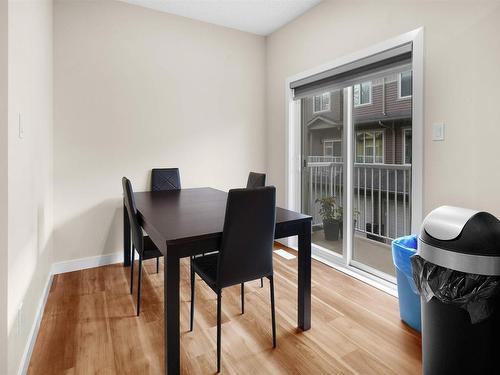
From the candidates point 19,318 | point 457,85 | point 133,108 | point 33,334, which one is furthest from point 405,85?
point 33,334

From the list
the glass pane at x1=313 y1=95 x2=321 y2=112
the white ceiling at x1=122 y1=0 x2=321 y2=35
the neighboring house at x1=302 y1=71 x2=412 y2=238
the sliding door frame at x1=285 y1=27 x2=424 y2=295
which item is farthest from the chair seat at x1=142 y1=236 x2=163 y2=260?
the white ceiling at x1=122 y1=0 x2=321 y2=35

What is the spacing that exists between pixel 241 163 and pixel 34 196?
226 cm

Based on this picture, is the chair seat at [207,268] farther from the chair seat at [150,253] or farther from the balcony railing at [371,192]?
the balcony railing at [371,192]

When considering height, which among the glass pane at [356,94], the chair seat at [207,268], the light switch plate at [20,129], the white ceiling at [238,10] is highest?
the white ceiling at [238,10]

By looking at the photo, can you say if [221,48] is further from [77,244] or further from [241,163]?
[77,244]

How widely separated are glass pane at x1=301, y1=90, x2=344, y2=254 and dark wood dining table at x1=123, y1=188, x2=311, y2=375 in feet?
4.05

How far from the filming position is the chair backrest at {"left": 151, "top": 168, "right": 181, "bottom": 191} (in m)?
3.16

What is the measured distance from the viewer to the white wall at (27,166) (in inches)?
53.2

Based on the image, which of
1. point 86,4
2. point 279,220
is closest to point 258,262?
point 279,220

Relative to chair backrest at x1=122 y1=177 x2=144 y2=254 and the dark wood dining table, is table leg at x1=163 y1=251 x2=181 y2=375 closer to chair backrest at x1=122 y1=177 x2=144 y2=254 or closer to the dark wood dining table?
the dark wood dining table

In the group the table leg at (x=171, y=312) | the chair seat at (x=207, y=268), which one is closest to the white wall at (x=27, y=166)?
the table leg at (x=171, y=312)

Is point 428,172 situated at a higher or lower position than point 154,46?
lower

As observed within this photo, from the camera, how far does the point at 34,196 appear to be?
189 centimetres

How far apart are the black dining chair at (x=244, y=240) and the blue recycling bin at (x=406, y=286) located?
0.82m
